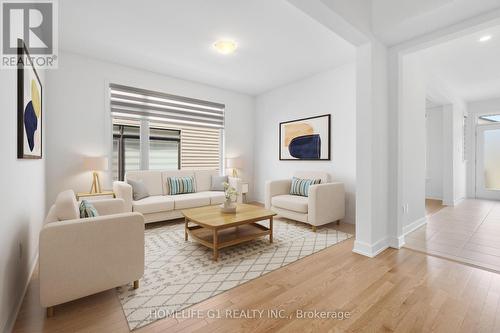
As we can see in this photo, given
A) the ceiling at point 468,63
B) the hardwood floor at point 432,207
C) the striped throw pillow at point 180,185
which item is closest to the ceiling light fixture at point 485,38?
the ceiling at point 468,63

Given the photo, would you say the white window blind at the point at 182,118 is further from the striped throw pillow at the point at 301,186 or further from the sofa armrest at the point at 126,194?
the striped throw pillow at the point at 301,186

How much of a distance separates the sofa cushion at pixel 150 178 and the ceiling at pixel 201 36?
6.11 feet

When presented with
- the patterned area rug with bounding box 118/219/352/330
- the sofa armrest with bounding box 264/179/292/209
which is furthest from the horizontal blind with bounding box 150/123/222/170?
the patterned area rug with bounding box 118/219/352/330

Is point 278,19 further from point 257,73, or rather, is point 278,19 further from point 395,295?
point 395,295

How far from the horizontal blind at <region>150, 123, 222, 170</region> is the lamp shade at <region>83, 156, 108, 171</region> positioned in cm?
139

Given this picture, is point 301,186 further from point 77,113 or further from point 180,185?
point 77,113

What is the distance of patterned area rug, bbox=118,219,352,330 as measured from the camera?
5.65ft

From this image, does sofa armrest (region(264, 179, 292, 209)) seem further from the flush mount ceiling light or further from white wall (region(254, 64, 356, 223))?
the flush mount ceiling light

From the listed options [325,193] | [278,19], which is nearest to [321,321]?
[325,193]

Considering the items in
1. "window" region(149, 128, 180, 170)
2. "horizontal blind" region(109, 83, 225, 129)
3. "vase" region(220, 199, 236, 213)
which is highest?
"horizontal blind" region(109, 83, 225, 129)

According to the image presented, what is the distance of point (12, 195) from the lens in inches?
65.3

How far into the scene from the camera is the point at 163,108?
4.48m

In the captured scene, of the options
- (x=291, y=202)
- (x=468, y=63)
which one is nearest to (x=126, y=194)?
(x=291, y=202)

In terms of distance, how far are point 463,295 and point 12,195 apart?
3.45 m
